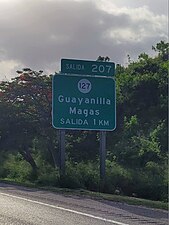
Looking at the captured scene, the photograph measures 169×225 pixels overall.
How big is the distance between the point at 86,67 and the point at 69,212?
10.5 m

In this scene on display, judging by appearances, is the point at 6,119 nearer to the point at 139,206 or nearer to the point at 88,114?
the point at 88,114

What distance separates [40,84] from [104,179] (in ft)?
41.8

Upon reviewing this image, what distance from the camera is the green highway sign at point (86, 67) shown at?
2230 centimetres

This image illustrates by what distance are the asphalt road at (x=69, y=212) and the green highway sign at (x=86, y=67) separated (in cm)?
698

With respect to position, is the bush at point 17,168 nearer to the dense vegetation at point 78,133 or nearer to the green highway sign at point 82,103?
the dense vegetation at point 78,133

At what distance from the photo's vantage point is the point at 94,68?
2256 cm

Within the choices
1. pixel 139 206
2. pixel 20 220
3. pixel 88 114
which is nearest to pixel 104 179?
pixel 88 114

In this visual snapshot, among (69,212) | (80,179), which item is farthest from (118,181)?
(69,212)

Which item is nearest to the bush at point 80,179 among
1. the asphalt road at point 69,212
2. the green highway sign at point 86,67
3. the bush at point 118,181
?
the bush at point 118,181

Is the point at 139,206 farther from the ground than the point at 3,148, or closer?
closer

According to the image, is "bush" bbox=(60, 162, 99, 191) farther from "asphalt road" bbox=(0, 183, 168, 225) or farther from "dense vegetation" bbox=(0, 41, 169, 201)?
"asphalt road" bbox=(0, 183, 168, 225)

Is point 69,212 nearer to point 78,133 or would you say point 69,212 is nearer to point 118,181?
point 118,181

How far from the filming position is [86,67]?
2248 centimetres

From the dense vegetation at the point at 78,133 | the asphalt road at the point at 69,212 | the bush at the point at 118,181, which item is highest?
the dense vegetation at the point at 78,133
